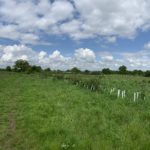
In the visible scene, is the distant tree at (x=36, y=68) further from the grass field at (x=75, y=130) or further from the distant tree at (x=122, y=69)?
the grass field at (x=75, y=130)

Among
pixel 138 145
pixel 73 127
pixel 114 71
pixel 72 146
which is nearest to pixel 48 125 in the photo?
pixel 73 127

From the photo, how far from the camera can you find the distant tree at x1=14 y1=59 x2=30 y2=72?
424ft

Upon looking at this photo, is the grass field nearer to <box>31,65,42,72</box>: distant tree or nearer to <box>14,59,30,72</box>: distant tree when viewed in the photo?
<box>31,65,42,72</box>: distant tree

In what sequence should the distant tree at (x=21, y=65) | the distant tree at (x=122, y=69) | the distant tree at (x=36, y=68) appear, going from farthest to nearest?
the distant tree at (x=122, y=69), the distant tree at (x=21, y=65), the distant tree at (x=36, y=68)

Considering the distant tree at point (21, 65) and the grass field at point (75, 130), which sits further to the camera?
the distant tree at point (21, 65)

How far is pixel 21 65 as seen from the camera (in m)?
131

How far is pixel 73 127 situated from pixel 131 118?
2.76m

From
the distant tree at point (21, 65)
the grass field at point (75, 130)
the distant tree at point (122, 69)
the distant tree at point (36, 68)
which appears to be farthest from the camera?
the distant tree at point (122, 69)

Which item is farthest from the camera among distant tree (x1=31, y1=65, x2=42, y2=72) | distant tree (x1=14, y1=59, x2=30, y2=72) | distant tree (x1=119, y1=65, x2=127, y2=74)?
distant tree (x1=119, y1=65, x2=127, y2=74)

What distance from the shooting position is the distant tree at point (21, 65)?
424 feet

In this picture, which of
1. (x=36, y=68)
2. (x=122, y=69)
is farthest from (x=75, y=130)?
(x=122, y=69)

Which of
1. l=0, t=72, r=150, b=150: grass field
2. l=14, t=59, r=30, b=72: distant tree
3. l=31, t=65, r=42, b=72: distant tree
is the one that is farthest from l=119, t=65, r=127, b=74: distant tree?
l=0, t=72, r=150, b=150: grass field

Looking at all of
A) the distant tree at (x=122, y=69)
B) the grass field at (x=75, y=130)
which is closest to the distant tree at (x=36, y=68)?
the distant tree at (x=122, y=69)

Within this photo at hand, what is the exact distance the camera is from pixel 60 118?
11.4m
